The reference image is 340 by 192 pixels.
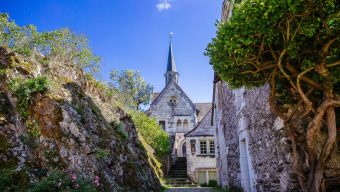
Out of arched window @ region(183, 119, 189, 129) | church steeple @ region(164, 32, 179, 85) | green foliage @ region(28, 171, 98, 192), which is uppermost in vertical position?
church steeple @ region(164, 32, 179, 85)

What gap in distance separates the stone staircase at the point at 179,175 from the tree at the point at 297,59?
15.8 meters

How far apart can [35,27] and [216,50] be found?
786 cm

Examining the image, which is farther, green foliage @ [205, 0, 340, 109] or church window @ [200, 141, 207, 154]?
church window @ [200, 141, 207, 154]

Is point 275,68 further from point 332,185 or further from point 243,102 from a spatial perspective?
point 243,102

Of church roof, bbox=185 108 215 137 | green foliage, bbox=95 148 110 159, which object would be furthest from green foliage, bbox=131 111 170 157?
green foliage, bbox=95 148 110 159

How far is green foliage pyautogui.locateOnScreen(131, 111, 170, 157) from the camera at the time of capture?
2104 centimetres

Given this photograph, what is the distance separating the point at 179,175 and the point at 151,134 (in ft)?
16.3

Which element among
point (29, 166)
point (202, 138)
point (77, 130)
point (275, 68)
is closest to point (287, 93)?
point (275, 68)

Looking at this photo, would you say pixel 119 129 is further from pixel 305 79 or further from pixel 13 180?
pixel 305 79

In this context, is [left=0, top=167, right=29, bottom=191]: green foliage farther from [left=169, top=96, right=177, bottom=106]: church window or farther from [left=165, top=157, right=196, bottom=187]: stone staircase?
[left=169, top=96, right=177, bottom=106]: church window

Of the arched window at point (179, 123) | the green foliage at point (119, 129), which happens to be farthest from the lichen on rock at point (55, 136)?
the arched window at point (179, 123)

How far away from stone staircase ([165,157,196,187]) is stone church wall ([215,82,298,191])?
9126mm

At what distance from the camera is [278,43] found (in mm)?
5523

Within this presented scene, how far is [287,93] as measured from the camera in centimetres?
650
